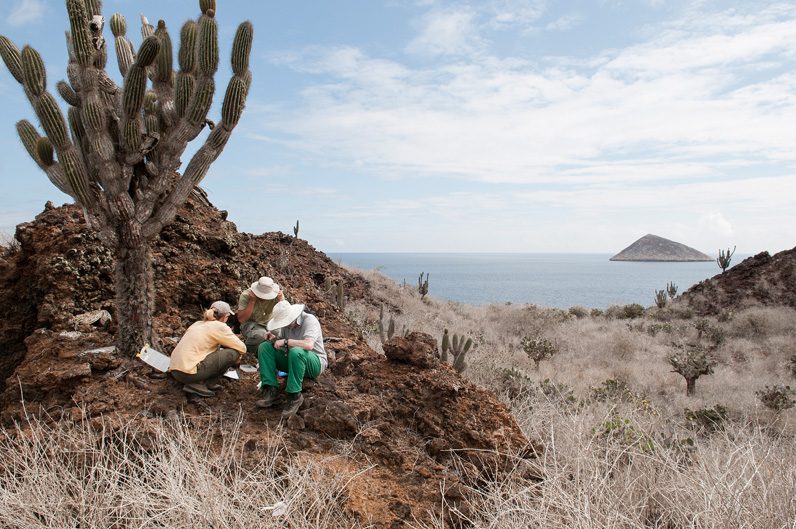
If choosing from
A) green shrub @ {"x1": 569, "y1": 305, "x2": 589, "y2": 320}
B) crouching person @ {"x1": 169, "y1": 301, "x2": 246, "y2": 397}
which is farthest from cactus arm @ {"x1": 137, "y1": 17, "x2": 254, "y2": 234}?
green shrub @ {"x1": 569, "y1": 305, "x2": 589, "y2": 320}

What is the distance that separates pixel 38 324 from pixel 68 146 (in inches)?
88.3

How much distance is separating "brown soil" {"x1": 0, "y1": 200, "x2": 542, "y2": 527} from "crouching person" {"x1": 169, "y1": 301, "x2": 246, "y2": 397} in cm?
14

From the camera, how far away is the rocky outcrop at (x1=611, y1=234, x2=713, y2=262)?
125 meters

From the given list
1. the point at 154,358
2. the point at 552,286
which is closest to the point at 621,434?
the point at 154,358

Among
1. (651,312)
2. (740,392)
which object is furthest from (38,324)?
(651,312)

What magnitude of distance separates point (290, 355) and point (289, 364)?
0.26 ft

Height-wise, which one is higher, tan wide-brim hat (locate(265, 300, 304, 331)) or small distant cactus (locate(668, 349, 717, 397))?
tan wide-brim hat (locate(265, 300, 304, 331))

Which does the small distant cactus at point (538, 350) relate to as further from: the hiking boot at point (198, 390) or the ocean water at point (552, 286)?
the ocean water at point (552, 286)

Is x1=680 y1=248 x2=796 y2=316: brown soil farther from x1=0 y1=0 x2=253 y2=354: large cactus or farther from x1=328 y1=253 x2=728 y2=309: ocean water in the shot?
x1=0 y1=0 x2=253 y2=354: large cactus

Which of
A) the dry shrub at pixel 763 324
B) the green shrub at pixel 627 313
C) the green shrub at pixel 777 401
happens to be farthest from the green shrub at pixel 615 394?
the green shrub at pixel 627 313

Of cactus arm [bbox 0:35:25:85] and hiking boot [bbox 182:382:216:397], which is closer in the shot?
hiking boot [bbox 182:382:216:397]

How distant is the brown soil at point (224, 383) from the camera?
357 centimetres

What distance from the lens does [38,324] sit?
5.12 meters

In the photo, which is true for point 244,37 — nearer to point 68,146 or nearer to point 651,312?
point 68,146
